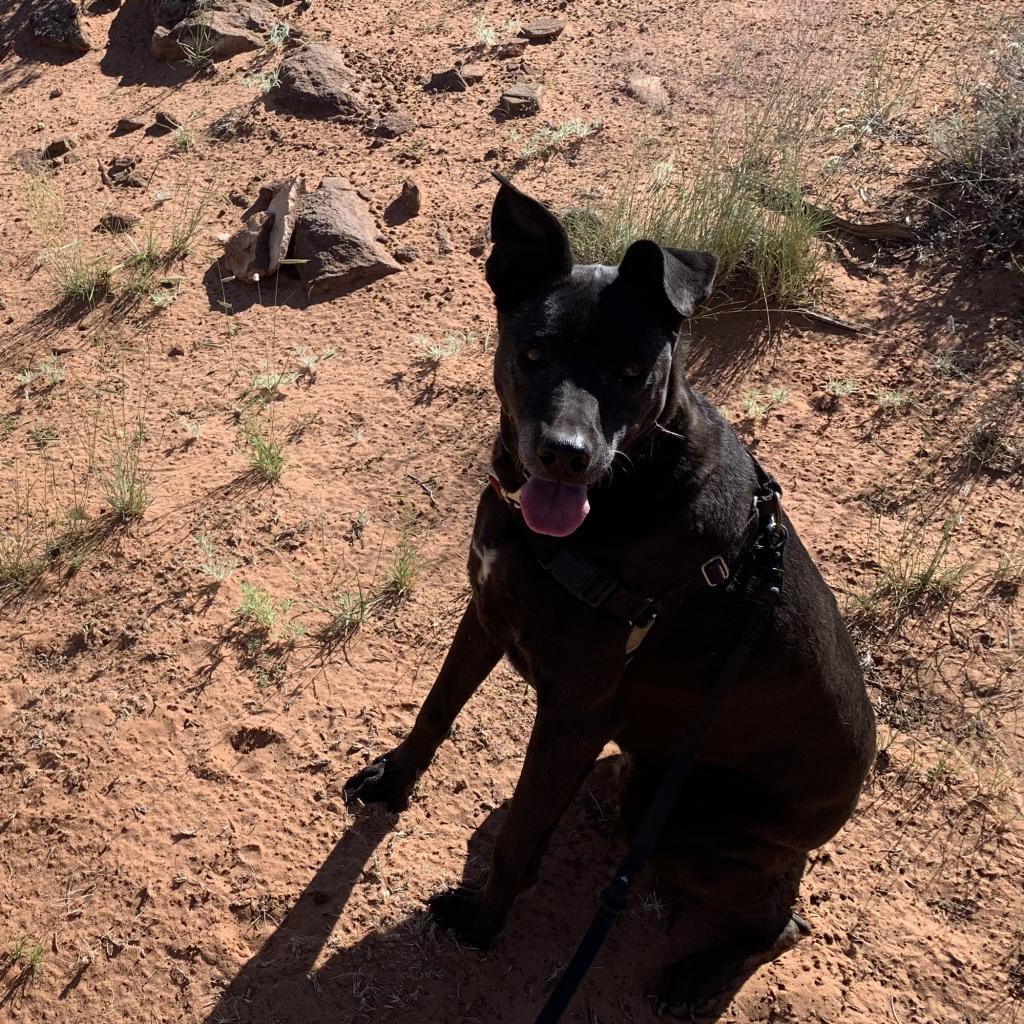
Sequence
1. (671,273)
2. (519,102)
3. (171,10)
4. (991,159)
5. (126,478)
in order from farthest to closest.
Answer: (171,10), (519,102), (991,159), (126,478), (671,273)

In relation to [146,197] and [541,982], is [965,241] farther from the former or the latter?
[146,197]

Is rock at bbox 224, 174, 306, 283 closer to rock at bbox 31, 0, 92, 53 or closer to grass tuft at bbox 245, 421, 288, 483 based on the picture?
grass tuft at bbox 245, 421, 288, 483

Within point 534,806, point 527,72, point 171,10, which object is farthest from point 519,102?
point 534,806

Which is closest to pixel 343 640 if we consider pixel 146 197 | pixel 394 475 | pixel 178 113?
pixel 394 475

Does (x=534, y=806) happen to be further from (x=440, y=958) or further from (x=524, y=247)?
(x=524, y=247)

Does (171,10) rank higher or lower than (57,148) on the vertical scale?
higher

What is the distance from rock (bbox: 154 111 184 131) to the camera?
20.9 ft

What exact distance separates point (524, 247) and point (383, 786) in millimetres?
1880

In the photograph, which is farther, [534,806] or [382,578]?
[382,578]

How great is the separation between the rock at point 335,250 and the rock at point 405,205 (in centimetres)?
28

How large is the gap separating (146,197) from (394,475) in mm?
2785

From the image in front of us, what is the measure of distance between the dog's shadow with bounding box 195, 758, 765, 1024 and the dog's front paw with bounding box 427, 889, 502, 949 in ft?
0.13

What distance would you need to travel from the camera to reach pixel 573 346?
2.60m

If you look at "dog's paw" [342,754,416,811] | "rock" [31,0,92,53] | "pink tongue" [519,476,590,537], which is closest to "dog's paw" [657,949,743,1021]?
"dog's paw" [342,754,416,811]
